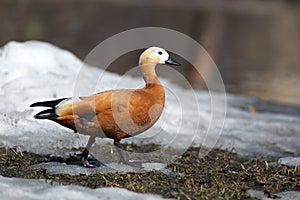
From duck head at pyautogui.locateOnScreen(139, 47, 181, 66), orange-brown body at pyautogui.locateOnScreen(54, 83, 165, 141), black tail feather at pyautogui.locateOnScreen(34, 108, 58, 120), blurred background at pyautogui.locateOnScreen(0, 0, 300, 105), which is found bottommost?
black tail feather at pyautogui.locateOnScreen(34, 108, 58, 120)

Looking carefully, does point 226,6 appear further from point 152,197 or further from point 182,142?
point 152,197

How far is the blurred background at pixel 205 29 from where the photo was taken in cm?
1377

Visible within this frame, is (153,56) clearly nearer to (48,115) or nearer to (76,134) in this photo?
(48,115)

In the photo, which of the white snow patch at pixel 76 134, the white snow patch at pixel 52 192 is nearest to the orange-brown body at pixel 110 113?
the white snow patch at pixel 52 192

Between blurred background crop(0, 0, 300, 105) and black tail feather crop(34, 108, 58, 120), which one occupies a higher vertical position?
blurred background crop(0, 0, 300, 105)

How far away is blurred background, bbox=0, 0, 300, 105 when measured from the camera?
542 inches

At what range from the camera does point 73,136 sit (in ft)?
22.0

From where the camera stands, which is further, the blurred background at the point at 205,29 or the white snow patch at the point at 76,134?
the blurred background at the point at 205,29

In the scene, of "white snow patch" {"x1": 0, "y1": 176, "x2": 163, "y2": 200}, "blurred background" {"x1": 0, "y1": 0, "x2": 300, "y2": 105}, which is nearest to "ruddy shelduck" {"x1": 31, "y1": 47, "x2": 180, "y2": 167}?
"white snow patch" {"x1": 0, "y1": 176, "x2": 163, "y2": 200}

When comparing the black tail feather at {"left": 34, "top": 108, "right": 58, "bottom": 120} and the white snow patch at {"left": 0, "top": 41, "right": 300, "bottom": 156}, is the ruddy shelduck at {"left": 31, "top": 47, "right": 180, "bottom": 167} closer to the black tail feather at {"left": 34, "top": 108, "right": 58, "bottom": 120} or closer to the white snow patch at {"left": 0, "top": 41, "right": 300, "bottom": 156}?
the black tail feather at {"left": 34, "top": 108, "right": 58, "bottom": 120}

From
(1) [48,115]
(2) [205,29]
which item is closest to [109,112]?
(1) [48,115]

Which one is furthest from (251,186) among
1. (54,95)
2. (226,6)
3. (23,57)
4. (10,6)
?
(226,6)

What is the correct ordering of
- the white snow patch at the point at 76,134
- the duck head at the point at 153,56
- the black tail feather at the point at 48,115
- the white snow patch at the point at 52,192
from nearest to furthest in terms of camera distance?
the white snow patch at the point at 52,192 → the black tail feather at the point at 48,115 → the duck head at the point at 153,56 → the white snow patch at the point at 76,134

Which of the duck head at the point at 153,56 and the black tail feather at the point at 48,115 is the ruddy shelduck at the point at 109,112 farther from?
the duck head at the point at 153,56
